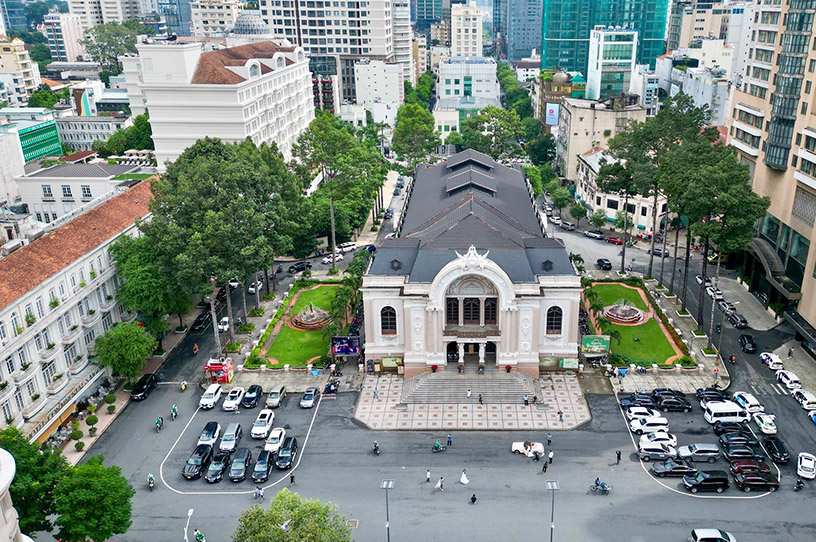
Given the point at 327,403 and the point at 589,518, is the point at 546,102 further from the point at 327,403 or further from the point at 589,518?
the point at 589,518

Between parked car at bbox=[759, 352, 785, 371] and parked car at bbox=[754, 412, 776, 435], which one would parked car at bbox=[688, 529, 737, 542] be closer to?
parked car at bbox=[754, 412, 776, 435]

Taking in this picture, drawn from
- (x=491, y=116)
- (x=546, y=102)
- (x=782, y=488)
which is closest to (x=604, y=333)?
(x=782, y=488)

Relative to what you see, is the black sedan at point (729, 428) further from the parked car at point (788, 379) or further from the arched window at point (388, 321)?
the arched window at point (388, 321)

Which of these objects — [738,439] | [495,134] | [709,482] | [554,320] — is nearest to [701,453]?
[738,439]

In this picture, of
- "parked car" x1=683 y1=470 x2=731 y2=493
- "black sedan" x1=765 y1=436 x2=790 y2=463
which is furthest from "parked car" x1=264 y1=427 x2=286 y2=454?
"black sedan" x1=765 y1=436 x2=790 y2=463

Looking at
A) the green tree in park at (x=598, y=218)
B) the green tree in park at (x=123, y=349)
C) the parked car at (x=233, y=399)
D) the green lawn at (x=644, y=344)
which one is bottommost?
the parked car at (x=233, y=399)

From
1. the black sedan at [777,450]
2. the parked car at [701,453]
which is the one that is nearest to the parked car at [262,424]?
the parked car at [701,453]
